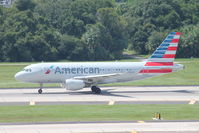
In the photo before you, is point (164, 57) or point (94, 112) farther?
point (164, 57)

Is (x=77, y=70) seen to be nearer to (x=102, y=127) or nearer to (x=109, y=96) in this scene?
(x=109, y=96)

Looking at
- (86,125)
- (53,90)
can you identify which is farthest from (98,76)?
(86,125)

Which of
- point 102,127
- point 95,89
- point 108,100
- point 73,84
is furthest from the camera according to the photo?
point 95,89

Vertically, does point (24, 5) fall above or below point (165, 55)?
above

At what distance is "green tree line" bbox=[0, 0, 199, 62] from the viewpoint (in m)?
99.6

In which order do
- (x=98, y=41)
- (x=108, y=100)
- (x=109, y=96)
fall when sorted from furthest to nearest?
(x=98, y=41) < (x=109, y=96) < (x=108, y=100)

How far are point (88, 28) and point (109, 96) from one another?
201 feet

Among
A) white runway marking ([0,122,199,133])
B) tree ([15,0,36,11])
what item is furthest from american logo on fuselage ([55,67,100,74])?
tree ([15,0,36,11])

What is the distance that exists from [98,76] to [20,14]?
5689 centimetres

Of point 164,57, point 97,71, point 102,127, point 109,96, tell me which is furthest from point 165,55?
point 102,127

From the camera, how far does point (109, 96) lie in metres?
50.0

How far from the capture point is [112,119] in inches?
1415

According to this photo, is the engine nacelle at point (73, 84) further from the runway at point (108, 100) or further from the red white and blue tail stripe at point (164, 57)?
the red white and blue tail stripe at point (164, 57)

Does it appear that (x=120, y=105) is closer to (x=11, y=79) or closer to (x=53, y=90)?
(x=53, y=90)
